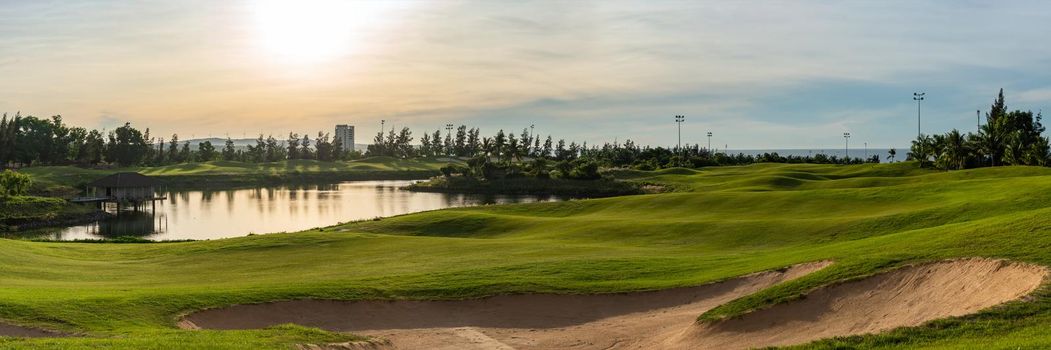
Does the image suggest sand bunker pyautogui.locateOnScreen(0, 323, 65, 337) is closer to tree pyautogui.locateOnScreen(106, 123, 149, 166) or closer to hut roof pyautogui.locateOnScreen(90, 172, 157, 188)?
hut roof pyautogui.locateOnScreen(90, 172, 157, 188)

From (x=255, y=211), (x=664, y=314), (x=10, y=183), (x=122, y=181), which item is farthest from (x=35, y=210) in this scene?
(x=664, y=314)

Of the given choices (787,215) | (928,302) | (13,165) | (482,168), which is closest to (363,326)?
(928,302)

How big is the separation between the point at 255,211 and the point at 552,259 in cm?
7609

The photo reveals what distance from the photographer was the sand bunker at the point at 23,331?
18.5 metres

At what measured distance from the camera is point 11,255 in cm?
3400

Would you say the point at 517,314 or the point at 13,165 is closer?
the point at 517,314

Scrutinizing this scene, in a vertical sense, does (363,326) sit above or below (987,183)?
below

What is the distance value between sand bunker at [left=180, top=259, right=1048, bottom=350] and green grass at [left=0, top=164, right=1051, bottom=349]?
0.63m

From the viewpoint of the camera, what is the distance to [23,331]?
18.7m

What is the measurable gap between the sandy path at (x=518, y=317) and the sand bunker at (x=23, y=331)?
372 cm

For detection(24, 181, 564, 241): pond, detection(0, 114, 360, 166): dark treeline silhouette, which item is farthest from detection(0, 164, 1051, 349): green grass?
detection(0, 114, 360, 166): dark treeline silhouette

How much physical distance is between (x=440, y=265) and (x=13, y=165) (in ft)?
584

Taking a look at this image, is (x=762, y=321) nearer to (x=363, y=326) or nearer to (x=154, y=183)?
(x=363, y=326)

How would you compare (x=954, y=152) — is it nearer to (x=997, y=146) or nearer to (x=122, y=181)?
(x=997, y=146)
